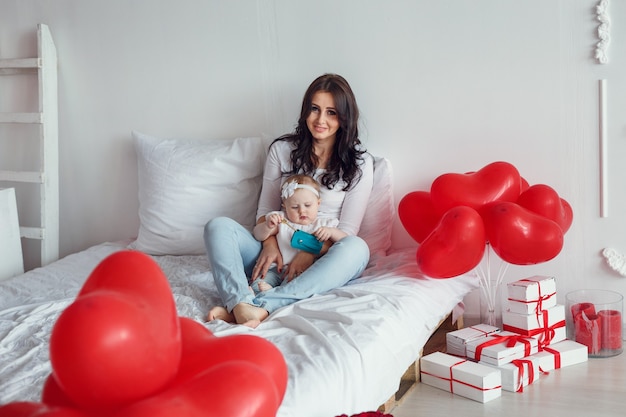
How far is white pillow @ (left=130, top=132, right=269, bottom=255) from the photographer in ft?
8.27

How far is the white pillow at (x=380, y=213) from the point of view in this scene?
2.36 meters

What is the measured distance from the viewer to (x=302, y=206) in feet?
7.06

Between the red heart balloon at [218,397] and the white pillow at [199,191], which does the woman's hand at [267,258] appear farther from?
the red heart balloon at [218,397]

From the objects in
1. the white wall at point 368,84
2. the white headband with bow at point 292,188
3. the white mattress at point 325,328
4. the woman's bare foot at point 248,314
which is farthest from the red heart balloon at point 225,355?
the white wall at point 368,84

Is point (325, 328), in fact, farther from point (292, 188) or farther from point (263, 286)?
point (292, 188)

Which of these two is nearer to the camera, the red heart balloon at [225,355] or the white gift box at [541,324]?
the red heart balloon at [225,355]

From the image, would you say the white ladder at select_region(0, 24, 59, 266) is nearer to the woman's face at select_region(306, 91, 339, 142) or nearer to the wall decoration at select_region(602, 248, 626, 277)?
the woman's face at select_region(306, 91, 339, 142)

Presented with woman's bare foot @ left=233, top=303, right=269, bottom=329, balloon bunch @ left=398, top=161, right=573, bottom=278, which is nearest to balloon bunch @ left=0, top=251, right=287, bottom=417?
woman's bare foot @ left=233, top=303, right=269, bottom=329

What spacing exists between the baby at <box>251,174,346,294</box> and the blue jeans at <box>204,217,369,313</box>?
6 cm

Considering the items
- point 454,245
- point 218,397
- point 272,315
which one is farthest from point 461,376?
point 218,397

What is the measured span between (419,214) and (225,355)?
Result: 121cm

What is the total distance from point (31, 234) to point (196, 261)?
82 cm

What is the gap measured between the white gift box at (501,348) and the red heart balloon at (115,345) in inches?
44.8

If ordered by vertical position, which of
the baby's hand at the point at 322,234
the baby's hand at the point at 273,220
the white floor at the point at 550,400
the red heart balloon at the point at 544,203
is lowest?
the white floor at the point at 550,400
